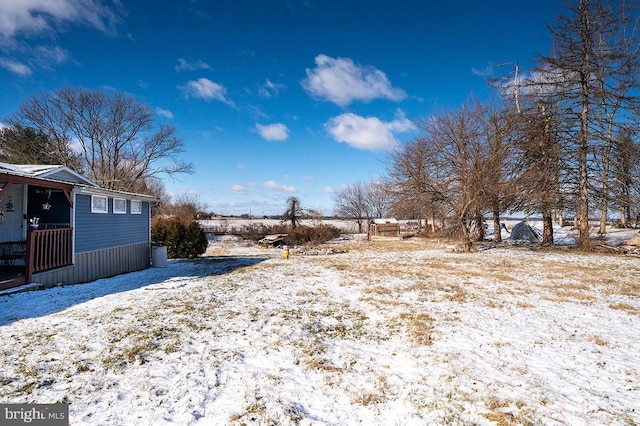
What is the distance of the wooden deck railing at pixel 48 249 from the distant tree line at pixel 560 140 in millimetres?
12958

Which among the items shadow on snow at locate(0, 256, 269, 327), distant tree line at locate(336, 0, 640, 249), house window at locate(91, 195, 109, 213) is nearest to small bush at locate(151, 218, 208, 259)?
shadow on snow at locate(0, 256, 269, 327)

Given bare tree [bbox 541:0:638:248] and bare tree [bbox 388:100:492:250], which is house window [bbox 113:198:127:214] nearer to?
bare tree [bbox 388:100:492:250]

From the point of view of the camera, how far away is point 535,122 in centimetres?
1459

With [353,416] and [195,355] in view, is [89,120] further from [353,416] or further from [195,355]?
[353,416]

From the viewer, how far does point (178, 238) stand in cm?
1439

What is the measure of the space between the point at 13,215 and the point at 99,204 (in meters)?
1.85

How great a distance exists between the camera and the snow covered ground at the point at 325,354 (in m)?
2.74

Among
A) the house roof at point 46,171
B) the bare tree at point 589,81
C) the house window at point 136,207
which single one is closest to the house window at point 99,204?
the house roof at point 46,171

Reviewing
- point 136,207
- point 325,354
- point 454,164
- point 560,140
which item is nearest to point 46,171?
point 136,207

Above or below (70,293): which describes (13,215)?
above

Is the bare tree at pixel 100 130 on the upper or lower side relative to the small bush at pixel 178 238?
upper

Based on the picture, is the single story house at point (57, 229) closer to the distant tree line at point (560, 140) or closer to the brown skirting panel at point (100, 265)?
the brown skirting panel at point (100, 265)

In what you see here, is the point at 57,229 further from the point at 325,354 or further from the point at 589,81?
→ the point at 589,81

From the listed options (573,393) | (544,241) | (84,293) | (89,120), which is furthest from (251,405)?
(89,120)
